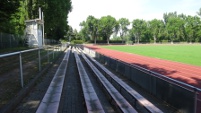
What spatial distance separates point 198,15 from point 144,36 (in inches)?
1276

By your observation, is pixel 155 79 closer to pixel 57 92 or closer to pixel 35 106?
pixel 57 92

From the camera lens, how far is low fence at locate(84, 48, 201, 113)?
18.8 feet

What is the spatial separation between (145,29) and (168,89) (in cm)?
13473

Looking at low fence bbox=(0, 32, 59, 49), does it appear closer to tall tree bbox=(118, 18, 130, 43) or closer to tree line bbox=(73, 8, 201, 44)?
tree line bbox=(73, 8, 201, 44)

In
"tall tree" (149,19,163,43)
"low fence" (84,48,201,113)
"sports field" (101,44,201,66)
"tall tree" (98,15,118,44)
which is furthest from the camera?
"tall tree" (149,19,163,43)

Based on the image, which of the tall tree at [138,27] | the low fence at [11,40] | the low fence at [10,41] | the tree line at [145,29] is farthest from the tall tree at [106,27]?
the low fence at [10,41]

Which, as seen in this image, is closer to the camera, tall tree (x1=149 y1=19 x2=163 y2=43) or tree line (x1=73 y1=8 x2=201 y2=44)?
tree line (x1=73 y1=8 x2=201 y2=44)

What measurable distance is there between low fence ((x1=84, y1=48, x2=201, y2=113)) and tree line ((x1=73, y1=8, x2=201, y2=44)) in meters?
110

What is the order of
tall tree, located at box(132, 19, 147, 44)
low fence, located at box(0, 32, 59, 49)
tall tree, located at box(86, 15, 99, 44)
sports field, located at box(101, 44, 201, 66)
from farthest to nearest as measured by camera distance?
tall tree, located at box(132, 19, 147, 44), tall tree, located at box(86, 15, 99, 44), low fence, located at box(0, 32, 59, 49), sports field, located at box(101, 44, 201, 66)

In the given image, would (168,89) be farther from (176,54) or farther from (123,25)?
(123,25)

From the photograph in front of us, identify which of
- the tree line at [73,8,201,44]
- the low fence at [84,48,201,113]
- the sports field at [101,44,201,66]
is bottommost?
the sports field at [101,44,201,66]

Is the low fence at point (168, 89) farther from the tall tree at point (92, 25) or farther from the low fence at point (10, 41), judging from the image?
the tall tree at point (92, 25)

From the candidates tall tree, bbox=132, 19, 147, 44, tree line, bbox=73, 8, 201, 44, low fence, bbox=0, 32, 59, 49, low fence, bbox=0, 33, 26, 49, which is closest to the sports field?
low fence, bbox=0, 32, 59, 49

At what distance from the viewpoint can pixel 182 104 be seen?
6242 mm
